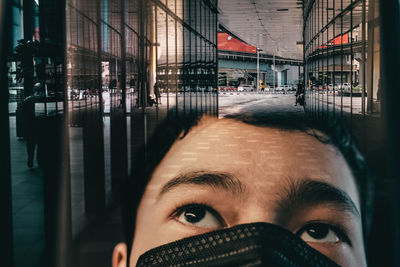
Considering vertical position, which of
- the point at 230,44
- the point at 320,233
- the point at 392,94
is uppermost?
the point at 230,44

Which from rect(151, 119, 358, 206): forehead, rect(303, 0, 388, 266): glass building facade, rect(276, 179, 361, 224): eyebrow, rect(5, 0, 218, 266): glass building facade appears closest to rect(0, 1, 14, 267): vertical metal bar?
rect(5, 0, 218, 266): glass building facade

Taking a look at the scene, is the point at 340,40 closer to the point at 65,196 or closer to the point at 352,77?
the point at 352,77

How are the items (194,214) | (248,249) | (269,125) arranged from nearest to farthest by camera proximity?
(248,249), (194,214), (269,125)

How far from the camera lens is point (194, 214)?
4.21ft

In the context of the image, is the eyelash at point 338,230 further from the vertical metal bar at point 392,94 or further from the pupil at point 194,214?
the pupil at point 194,214

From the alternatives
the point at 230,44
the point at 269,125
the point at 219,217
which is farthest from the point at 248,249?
the point at 230,44

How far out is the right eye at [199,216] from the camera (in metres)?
1.21

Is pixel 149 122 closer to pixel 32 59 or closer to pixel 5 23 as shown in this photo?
pixel 32 59

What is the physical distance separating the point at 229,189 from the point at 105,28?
0.80 m

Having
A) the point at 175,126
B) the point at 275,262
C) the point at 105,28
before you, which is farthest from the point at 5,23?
the point at 275,262

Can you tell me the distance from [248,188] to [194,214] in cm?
19

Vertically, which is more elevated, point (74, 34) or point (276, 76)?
point (74, 34)

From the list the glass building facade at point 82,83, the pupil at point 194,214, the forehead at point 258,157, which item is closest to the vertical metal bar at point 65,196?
the glass building facade at point 82,83

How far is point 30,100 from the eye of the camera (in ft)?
4.28
